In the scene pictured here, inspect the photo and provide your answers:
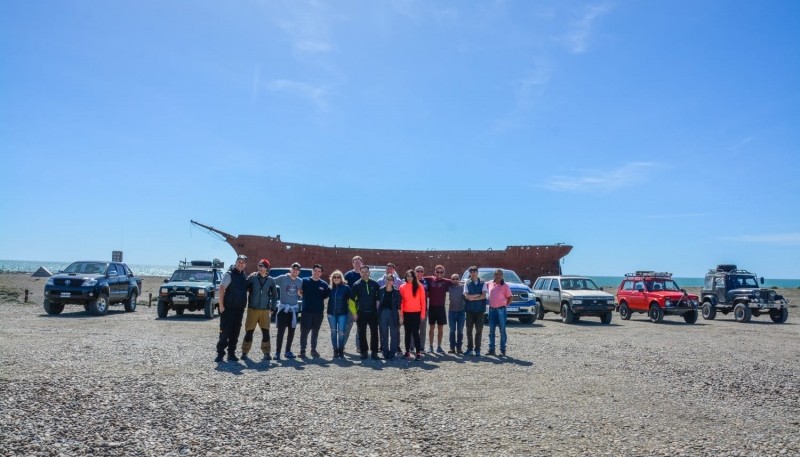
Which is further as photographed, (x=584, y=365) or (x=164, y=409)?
(x=584, y=365)

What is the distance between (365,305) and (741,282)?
19.0 metres

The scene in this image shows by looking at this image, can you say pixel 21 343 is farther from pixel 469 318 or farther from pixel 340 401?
pixel 469 318

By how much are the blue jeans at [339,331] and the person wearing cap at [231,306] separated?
1689mm

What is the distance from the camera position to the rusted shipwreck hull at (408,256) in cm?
3728

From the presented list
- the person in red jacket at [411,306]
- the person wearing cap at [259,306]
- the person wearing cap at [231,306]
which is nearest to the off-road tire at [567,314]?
the person in red jacket at [411,306]

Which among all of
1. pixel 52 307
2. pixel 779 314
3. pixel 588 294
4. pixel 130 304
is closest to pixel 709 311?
pixel 779 314

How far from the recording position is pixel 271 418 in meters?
5.80

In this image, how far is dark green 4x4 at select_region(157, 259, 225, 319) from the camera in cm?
1809

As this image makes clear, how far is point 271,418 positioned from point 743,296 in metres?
21.7

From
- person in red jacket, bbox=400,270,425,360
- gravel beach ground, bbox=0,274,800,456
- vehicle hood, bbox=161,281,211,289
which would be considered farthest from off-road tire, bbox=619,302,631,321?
vehicle hood, bbox=161,281,211,289

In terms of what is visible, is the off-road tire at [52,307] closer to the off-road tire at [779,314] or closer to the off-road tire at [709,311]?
the off-road tire at [709,311]

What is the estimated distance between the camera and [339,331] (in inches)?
413

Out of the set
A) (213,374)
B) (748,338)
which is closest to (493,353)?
(213,374)

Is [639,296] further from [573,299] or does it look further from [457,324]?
[457,324]
